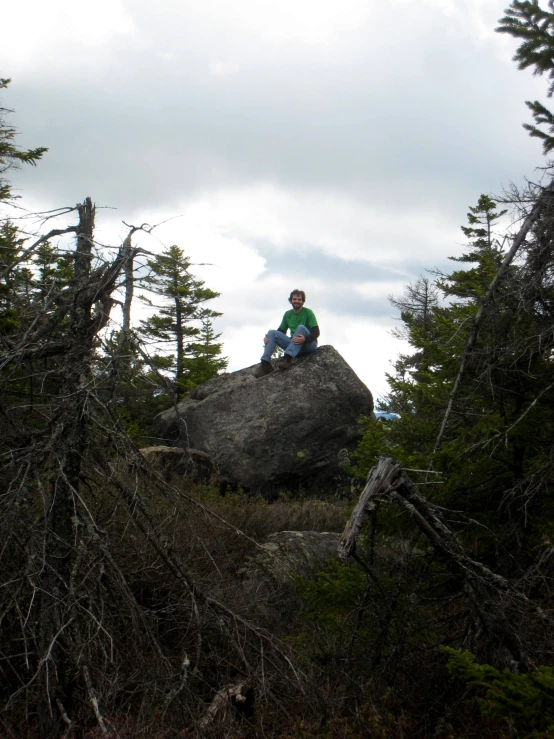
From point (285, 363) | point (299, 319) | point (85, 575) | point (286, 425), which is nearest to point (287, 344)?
point (285, 363)

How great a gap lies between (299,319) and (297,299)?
402 millimetres

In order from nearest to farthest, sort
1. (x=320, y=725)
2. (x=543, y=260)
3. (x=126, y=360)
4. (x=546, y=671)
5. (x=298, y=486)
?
(x=546, y=671) → (x=320, y=725) → (x=126, y=360) → (x=543, y=260) → (x=298, y=486)

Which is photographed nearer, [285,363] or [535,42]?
[535,42]

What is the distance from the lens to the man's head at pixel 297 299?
13.0 m

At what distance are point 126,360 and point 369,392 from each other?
368 inches

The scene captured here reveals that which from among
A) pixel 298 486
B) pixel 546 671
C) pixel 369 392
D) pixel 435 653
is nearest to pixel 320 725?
pixel 435 653

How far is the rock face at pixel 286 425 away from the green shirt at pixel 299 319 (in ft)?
2.44

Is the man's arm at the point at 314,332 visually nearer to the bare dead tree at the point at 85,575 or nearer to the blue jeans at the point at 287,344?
the blue jeans at the point at 287,344

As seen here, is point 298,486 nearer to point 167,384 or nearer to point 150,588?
point 150,588

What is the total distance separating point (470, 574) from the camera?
4188mm

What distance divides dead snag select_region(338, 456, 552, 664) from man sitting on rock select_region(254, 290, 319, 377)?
9031 mm

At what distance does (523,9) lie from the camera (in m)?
6.32

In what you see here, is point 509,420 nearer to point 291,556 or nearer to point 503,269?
point 503,269

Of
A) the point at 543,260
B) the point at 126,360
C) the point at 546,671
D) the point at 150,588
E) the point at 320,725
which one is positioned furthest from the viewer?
the point at 150,588
